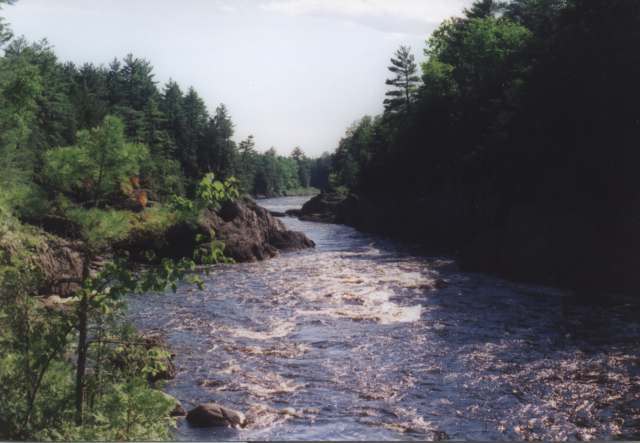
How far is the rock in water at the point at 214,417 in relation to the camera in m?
13.5

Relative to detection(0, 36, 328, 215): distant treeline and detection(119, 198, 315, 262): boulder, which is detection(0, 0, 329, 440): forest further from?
detection(119, 198, 315, 262): boulder

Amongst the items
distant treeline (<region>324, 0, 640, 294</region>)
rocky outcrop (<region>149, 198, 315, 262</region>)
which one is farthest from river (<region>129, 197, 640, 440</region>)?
rocky outcrop (<region>149, 198, 315, 262</region>)

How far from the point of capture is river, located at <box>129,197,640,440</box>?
44.1 feet

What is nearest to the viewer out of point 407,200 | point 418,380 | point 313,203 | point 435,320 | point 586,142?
point 418,380

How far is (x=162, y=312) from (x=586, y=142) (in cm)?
2385

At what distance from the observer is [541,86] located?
33.7 metres

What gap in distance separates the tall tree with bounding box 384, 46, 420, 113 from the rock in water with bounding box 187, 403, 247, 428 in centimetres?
6294

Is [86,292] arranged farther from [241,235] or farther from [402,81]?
[402,81]

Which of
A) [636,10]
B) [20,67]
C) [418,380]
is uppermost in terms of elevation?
[636,10]

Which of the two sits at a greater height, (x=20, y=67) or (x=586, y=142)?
(x=20, y=67)

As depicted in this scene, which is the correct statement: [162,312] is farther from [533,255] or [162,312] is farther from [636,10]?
[636,10]

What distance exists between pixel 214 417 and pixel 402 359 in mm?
6925

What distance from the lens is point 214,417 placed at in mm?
13531

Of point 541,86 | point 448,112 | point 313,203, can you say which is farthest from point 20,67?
point 313,203
